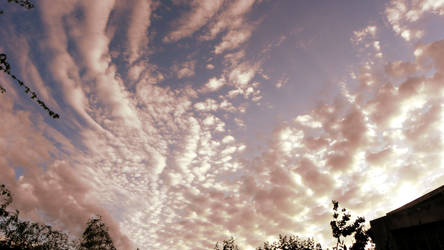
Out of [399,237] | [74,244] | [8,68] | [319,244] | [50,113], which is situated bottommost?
[399,237]

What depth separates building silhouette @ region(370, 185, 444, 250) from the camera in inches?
306

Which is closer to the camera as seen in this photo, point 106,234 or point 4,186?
point 4,186

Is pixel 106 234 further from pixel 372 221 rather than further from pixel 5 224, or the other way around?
pixel 372 221

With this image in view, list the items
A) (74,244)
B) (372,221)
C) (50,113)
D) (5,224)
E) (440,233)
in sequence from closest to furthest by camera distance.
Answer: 1. (440,233)
2. (50,113)
3. (372,221)
4. (5,224)
5. (74,244)

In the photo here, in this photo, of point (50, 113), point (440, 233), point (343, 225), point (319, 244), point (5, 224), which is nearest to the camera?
point (440, 233)

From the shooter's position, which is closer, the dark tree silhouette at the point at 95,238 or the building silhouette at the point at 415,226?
the building silhouette at the point at 415,226

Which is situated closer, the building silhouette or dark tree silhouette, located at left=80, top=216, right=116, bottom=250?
the building silhouette

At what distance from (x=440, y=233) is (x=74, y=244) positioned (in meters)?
99.5

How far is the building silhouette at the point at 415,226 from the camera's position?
25.5 ft

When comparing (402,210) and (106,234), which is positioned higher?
(106,234)

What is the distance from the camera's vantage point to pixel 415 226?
8930 mm

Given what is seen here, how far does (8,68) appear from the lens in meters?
9.55

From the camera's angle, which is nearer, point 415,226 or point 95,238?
point 415,226

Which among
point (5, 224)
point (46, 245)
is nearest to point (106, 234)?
point (46, 245)
